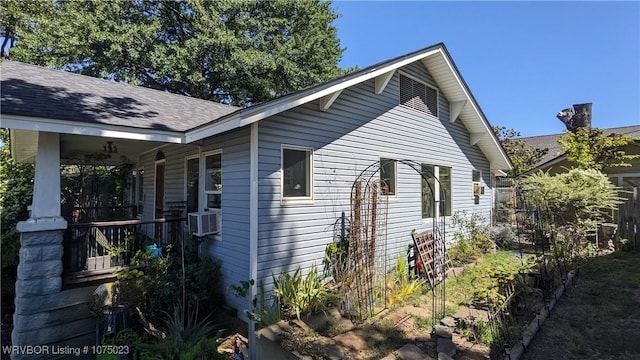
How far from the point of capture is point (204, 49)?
1609 centimetres

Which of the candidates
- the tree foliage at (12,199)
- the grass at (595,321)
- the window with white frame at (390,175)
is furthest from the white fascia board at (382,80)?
the tree foliage at (12,199)

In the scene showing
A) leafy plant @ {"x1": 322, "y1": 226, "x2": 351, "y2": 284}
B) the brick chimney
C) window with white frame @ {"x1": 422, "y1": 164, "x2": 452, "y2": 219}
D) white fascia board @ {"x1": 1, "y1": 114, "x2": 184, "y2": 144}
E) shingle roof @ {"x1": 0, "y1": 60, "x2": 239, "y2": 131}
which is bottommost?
leafy plant @ {"x1": 322, "y1": 226, "x2": 351, "y2": 284}

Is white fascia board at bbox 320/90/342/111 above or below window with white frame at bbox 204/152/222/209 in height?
above

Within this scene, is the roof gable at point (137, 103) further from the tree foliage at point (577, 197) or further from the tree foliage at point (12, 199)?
the tree foliage at point (577, 197)

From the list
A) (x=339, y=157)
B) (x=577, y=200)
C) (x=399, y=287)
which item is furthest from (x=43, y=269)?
(x=577, y=200)

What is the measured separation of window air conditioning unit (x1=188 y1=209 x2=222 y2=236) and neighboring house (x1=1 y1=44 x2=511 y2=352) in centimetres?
17

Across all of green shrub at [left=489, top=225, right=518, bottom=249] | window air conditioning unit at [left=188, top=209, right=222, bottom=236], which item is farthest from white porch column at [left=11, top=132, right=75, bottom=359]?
green shrub at [left=489, top=225, right=518, bottom=249]

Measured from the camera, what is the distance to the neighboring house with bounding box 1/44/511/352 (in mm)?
4379

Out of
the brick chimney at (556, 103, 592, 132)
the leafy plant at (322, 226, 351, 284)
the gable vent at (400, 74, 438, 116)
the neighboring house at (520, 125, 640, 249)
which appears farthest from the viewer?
the brick chimney at (556, 103, 592, 132)

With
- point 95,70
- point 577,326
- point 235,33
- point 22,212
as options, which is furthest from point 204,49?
point 577,326

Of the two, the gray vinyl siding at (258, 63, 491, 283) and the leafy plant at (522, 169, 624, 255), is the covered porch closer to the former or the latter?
the gray vinyl siding at (258, 63, 491, 283)

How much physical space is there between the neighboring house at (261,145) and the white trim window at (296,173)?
0.06 ft

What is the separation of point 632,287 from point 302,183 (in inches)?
257

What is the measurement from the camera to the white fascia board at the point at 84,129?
12.2ft
